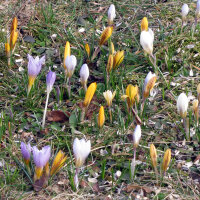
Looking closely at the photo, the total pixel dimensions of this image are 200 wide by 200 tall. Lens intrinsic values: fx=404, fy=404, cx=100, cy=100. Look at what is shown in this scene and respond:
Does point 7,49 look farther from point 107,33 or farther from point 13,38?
point 107,33

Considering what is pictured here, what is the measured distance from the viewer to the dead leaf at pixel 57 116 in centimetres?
232

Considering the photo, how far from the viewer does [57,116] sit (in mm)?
2326

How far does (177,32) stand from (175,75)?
1.48ft

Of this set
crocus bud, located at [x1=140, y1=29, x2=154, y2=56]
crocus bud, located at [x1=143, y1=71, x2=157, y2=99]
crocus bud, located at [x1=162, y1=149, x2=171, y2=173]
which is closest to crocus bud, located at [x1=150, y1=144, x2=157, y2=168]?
crocus bud, located at [x1=162, y1=149, x2=171, y2=173]

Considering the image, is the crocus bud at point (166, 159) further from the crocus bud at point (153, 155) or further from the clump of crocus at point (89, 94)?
the clump of crocus at point (89, 94)

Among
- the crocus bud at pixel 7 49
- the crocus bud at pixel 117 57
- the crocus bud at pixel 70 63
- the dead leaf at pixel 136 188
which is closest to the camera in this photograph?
the dead leaf at pixel 136 188

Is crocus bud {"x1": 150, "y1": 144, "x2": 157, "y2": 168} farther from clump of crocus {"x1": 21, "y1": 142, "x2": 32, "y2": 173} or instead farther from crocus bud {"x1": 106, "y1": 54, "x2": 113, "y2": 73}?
crocus bud {"x1": 106, "y1": 54, "x2": 113, "y2": 73}

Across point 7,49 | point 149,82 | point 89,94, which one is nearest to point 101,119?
point 89,94

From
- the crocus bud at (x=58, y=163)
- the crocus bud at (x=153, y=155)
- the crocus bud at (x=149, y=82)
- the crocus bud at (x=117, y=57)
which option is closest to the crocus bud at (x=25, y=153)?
the crocus bud at (x=58, y=163)

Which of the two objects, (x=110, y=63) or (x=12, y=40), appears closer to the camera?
(x=110, y=63)

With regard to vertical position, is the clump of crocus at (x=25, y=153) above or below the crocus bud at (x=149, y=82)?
below

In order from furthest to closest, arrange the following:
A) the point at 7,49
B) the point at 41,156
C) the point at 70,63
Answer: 1. the point at 7,49
2. the point at 70,63
3. the point at 41,156

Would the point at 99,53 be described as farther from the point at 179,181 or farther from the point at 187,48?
the point at 179,181

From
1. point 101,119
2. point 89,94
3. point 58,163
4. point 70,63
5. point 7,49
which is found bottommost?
point 58,163
